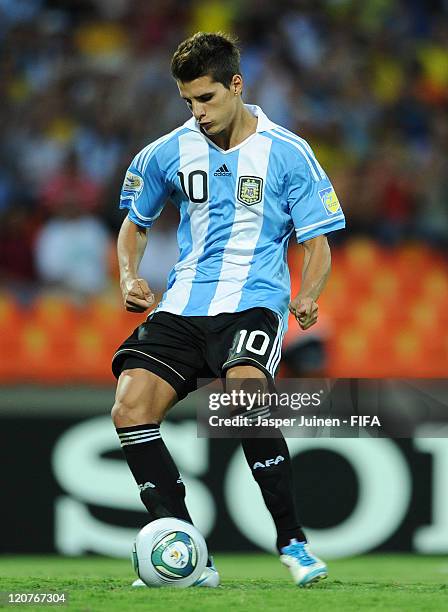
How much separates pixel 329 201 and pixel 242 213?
13.2 inches

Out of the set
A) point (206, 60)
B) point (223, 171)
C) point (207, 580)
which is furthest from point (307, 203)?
point (207, 580)

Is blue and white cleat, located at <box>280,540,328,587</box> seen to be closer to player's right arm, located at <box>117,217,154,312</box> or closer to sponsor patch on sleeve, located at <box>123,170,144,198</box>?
player's right arm, located at <box>117,217,154,312</box>

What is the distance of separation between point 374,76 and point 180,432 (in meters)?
4.72

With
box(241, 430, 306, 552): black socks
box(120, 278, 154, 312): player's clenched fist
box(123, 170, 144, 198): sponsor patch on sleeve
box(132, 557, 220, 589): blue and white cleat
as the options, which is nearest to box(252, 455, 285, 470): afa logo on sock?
box(241, 430, 306, 552): black socks

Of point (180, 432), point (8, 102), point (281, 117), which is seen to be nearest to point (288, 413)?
point (180, 432)

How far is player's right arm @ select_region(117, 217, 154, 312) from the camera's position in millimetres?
4387

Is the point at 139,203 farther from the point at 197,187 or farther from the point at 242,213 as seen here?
the point at 242,213

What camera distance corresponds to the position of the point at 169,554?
4.20 m

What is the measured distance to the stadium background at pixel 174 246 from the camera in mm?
6793

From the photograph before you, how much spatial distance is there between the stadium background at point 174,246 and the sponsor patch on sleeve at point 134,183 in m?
2.27

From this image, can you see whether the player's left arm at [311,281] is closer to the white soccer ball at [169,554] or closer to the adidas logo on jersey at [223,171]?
the adidas logo on jersey at [223,171]

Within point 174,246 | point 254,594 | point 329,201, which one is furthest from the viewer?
point 174,246

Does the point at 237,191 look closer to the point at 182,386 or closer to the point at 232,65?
the point at 232,65

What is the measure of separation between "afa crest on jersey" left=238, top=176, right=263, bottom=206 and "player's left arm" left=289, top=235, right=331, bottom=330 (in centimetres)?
25
